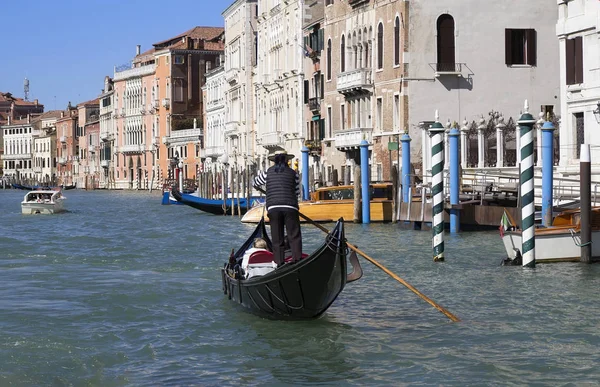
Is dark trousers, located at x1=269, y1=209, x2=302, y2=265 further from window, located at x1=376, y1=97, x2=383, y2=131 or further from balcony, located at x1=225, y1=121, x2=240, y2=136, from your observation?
balcony, located at x1=225, y1=121, x2=240, y2=136

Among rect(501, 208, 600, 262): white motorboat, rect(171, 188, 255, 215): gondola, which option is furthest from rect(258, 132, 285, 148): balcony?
rect(501, 208, 600, 262): white motorboat

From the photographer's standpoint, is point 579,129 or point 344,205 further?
point 344,205

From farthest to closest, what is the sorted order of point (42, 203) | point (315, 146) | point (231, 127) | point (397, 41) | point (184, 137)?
1. point (184, 137)
2. point (231, 127)
3. point (315, 146)
4. point (42, 203)
5. point (397, 41)

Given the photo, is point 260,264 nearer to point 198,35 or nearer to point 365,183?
A: point 365,183

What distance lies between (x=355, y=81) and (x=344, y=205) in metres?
8.77

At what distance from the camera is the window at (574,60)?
22.6m

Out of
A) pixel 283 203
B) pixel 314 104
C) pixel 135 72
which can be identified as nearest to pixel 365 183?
pixel 283 203

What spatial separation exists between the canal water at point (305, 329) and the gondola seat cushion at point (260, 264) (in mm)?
394

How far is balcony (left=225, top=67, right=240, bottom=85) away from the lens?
170ft

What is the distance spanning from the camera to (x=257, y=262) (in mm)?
11094

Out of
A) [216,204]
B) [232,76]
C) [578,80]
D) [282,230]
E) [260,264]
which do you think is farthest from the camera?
[232,76]

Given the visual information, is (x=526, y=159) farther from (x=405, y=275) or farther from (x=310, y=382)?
(x=310, y=382)

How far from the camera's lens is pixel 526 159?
45.7 feet

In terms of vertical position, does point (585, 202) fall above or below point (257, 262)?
above
